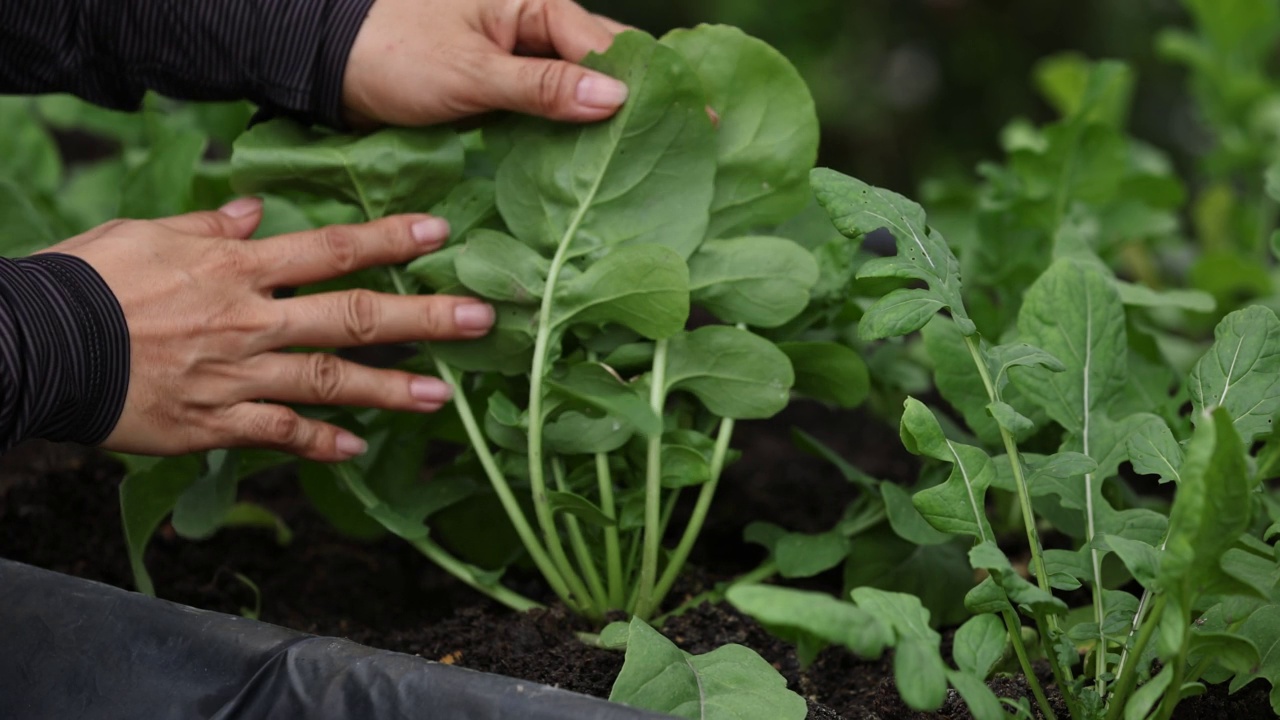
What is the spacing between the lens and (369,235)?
0.89m

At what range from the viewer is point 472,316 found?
2.88 feet

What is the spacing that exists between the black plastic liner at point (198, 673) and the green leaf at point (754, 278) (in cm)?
36

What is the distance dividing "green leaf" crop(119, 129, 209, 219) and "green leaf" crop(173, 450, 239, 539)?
10.8 inches

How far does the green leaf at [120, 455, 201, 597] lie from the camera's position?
2.95 feet

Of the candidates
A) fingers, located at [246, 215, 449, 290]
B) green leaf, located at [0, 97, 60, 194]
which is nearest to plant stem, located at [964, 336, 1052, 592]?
fingers, located at [246, 215, 449, 290]

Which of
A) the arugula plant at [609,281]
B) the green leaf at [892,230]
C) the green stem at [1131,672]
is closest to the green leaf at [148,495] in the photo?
the arugula plant at [609,281]

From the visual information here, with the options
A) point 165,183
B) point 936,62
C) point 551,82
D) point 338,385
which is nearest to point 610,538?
point 338,385

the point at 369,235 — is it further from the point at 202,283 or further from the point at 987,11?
the point at 987,11

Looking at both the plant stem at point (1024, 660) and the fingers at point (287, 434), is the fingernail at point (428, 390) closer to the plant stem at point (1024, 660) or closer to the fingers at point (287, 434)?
the fingers at point (287, 434)

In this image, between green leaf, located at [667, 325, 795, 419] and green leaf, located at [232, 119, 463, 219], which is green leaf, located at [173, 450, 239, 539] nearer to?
green leaf, located at [232, 119, 463, 219]

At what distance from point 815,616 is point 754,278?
0.39m

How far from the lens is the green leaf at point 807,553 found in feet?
2.97

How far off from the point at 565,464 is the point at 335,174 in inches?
11.4

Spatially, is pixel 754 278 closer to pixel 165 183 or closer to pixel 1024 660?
pixel 1024 660
